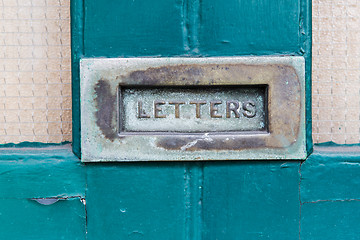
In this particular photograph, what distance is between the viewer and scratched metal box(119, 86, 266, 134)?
72 centimetres

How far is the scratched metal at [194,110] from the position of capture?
0.72 meters

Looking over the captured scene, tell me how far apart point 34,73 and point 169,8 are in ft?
1.55

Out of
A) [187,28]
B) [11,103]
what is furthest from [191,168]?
[11,103]

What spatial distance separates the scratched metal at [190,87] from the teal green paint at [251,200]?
0.14ft

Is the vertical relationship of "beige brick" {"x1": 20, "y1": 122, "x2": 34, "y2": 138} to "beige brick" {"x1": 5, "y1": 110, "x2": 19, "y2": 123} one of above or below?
below

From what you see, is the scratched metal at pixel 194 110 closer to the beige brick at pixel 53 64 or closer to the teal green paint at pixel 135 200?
the teal green paint at pixel 135 200

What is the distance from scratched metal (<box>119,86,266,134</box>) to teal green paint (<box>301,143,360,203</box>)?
0.20 metres

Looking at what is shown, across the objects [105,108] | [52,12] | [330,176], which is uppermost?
[52,12]

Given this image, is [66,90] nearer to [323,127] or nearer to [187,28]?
[187,28]

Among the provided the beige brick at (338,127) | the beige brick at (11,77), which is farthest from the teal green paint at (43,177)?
the beige brick at (338,127)

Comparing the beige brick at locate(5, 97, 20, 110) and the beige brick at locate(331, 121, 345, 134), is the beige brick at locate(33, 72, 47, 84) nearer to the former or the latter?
the beige brick at locate(5, 97, 20, 110)

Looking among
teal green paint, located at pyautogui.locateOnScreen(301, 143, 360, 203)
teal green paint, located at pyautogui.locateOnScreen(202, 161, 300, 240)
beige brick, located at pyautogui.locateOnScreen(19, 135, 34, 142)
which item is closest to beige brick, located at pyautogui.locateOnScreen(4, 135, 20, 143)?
beige brick, located at pyautogui.locateOnScreen(19, 135, 34, 142)

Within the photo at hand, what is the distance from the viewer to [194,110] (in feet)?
2.38

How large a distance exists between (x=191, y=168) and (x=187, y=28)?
402 millimetres
